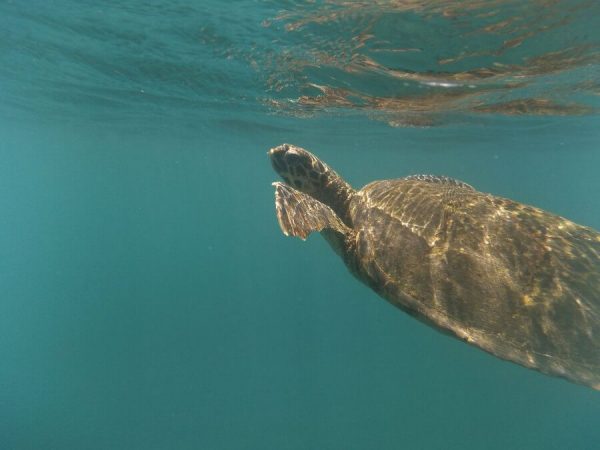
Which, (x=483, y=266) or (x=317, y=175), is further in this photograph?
(x=317, y=175)

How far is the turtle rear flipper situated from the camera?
449 cm

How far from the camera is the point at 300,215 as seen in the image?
4.78m

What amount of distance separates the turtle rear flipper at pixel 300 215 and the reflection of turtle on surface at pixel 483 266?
14mm

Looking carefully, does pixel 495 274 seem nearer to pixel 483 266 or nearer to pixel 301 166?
pixel 483 266

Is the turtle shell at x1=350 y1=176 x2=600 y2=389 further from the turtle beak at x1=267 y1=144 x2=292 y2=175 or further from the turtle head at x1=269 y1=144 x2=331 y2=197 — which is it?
the turtle beak at x1=267 y1=144 x2=292 y2=175

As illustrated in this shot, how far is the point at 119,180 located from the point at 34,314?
26.8 metres

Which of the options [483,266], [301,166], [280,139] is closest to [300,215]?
[483,266]

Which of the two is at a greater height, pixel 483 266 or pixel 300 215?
pixel 300 215

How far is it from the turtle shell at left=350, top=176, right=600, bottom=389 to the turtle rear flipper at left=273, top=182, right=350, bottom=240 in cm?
52

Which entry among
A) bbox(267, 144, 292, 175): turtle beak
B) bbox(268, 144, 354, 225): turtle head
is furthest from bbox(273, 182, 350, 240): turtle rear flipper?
bbox(267, 144, 292, 175): turtle beak

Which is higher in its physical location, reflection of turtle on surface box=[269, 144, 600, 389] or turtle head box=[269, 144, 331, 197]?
turtle head box=[269, 144, 331, 197]

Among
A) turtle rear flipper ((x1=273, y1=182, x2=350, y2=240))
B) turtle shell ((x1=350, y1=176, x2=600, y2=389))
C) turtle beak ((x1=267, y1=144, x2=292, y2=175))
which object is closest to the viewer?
turtle shell ((x1=350, y1=176, x2=600, y2=389))

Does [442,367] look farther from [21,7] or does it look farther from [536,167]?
[536,167]

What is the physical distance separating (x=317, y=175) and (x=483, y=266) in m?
3.36
